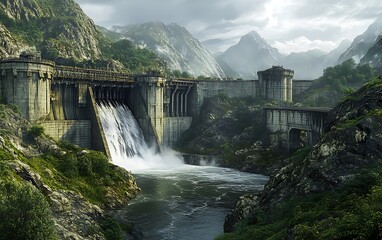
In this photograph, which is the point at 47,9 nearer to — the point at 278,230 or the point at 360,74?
the point at 360,74

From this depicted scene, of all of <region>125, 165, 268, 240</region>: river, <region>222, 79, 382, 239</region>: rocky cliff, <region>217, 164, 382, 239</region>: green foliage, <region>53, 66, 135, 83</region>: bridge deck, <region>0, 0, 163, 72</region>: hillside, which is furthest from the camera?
<region>0, 0, 163, 72</region>: hillside

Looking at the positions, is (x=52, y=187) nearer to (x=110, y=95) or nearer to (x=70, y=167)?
(x=70, y=167)

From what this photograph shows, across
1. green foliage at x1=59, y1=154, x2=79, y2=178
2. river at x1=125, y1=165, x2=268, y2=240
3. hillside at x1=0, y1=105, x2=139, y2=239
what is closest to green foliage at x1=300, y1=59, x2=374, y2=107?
river at x1=125, y1=165, x2=268, y2=240

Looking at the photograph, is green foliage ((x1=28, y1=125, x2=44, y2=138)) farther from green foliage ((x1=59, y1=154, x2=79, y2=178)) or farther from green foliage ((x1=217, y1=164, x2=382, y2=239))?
green foliage ((x1=217, y1=164, x2=382, y2=239))

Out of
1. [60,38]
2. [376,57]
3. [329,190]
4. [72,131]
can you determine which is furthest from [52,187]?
[376,57]

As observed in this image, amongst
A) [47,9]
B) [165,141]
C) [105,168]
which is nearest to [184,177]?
[105,168]
